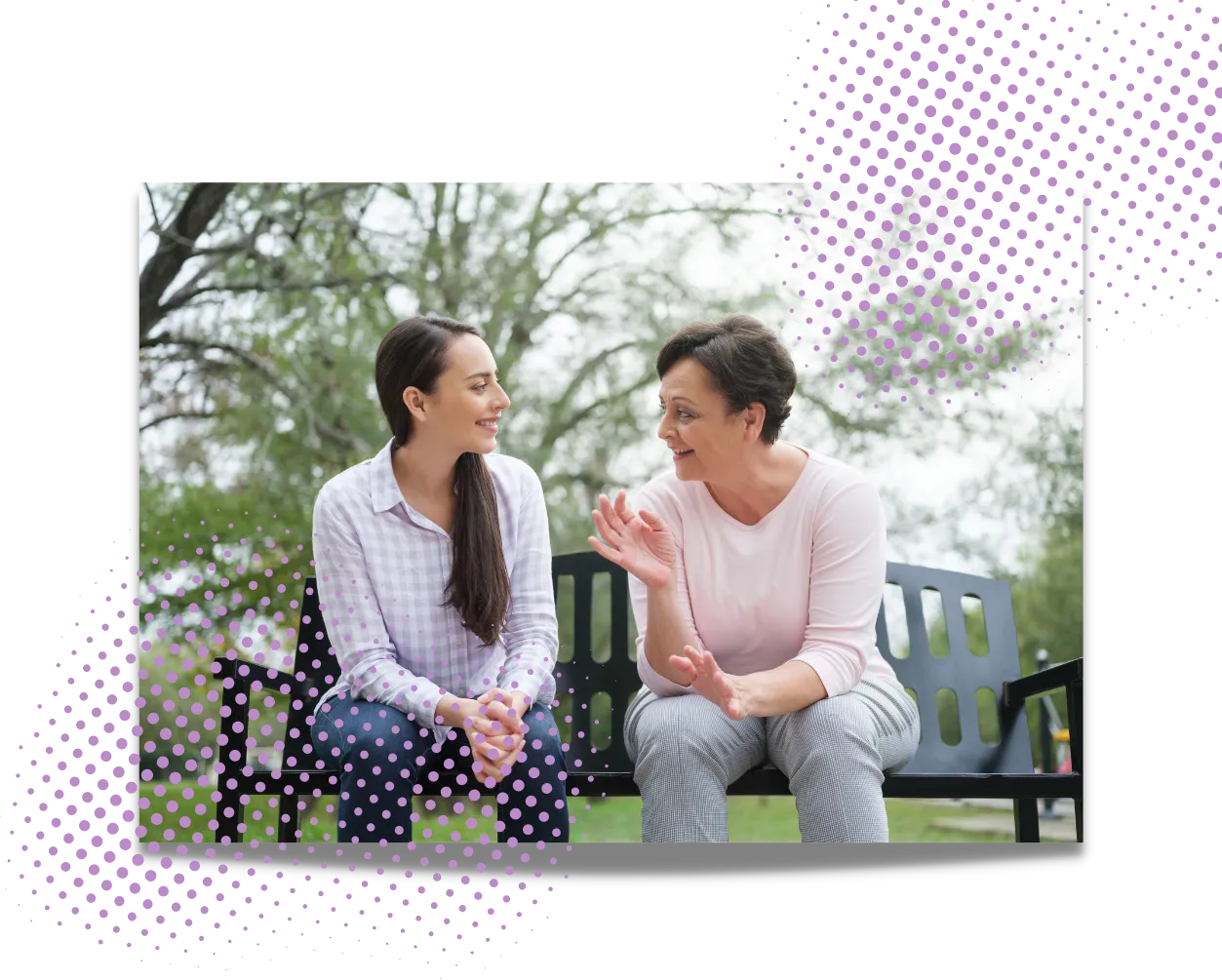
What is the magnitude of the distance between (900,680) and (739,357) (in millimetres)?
924

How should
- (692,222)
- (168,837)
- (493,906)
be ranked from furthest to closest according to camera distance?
1. (692,222)
2. (168,837)
3. (493,906)

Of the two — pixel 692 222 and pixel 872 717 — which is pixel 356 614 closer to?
pixel 872 717

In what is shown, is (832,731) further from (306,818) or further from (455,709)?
(306,818)

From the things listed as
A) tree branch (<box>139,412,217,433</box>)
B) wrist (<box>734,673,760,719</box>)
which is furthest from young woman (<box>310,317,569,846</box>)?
tree branch (<box>139,412,217,433</box>)

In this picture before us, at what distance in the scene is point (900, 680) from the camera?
113 inches

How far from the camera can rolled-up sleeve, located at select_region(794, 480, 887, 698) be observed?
7.85 feet

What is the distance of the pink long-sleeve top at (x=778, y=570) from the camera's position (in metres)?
2.44

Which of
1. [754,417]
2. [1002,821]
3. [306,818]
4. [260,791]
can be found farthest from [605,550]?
[1002,821]

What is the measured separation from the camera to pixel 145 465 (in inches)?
181

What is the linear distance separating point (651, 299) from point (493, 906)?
11.0 ft

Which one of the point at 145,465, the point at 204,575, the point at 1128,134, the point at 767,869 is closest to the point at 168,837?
the point at 204,575

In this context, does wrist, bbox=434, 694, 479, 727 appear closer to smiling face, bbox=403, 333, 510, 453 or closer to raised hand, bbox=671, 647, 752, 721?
raised hand, bbox=671, 647, 752, 721

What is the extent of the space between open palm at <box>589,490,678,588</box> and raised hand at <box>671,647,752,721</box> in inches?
7.1

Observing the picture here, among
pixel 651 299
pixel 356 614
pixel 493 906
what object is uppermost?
pixel 651 299
